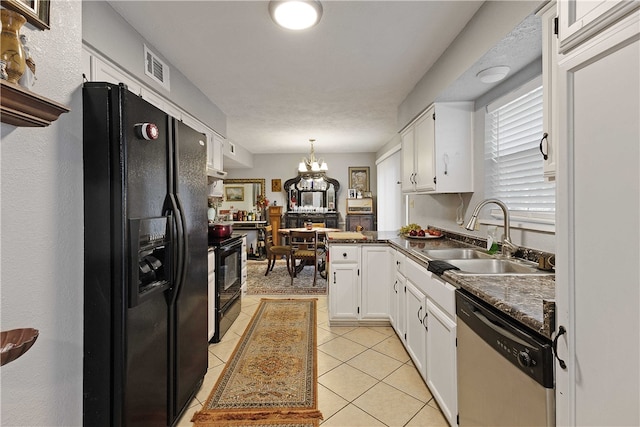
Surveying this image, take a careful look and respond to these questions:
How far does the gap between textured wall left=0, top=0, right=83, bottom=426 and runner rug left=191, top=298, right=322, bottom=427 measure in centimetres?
88

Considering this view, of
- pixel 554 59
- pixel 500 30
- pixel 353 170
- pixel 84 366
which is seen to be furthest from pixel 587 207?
pixel 353 170

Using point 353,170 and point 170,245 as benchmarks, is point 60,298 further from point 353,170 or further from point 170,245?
point 353,170

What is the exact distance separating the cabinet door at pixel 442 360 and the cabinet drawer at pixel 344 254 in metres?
1.18

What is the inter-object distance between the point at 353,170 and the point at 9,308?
6.69m

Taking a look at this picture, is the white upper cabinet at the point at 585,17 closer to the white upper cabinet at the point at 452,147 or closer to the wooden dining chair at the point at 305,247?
the white upper cabinet at the point at 452,147

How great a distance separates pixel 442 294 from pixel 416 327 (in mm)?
616

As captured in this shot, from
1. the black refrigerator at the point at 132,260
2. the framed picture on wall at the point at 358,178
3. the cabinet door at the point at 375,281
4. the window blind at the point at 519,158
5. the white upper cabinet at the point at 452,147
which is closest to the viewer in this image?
the black refrigerator at the point at 132,260

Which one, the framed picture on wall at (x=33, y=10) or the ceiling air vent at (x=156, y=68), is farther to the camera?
the ceiling air vent at (x=156, y=68)

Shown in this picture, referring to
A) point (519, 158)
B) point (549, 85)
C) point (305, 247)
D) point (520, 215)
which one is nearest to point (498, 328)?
point (549, 85)

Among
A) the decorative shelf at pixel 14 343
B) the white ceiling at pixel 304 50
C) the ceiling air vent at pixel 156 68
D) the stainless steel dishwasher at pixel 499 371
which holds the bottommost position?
the stainless steel dishwasher at pixel 499 371

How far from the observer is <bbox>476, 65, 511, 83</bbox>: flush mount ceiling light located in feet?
6.36

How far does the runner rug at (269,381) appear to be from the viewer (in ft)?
5.66

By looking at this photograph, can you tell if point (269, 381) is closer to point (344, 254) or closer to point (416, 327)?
point (416, 327)

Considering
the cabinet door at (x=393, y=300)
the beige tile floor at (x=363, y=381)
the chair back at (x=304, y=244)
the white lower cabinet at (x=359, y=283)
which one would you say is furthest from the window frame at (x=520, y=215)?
the chair back at (x=304, y=244)
